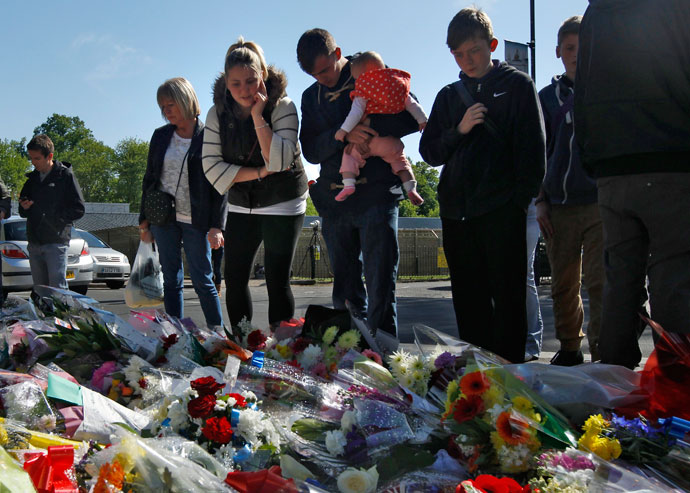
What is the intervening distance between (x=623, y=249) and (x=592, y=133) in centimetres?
48

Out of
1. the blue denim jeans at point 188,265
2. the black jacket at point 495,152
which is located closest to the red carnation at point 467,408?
the black jacket at point 495,152

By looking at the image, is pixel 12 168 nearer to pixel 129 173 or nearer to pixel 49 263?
pixel 129 173

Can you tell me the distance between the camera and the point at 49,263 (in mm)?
5867

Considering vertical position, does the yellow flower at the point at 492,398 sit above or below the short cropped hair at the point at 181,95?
below

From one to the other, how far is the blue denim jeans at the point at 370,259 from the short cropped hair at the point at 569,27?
1432 millimetres

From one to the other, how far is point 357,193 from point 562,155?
1240 millimetres

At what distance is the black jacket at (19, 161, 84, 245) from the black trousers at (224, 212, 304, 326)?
110 inches

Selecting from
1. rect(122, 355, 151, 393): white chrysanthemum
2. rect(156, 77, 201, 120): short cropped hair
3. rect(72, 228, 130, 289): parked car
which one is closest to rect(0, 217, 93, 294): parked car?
rect(72, 228, 130, 289): parked car

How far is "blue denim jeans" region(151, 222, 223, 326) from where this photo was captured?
4.05m

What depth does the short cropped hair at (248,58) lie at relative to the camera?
3574mm

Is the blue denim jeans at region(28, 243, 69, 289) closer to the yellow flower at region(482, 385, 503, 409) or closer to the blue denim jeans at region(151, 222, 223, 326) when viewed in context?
the blue denim jeans at region(151, 222, 223, 326)

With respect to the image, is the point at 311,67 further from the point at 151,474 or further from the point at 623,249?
the point at 151,474

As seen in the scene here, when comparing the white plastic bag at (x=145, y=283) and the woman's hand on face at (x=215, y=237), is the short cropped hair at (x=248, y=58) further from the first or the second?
the white plastic bag at (x=145, y=283)

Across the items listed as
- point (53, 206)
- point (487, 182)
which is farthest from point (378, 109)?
point (53, 206)
